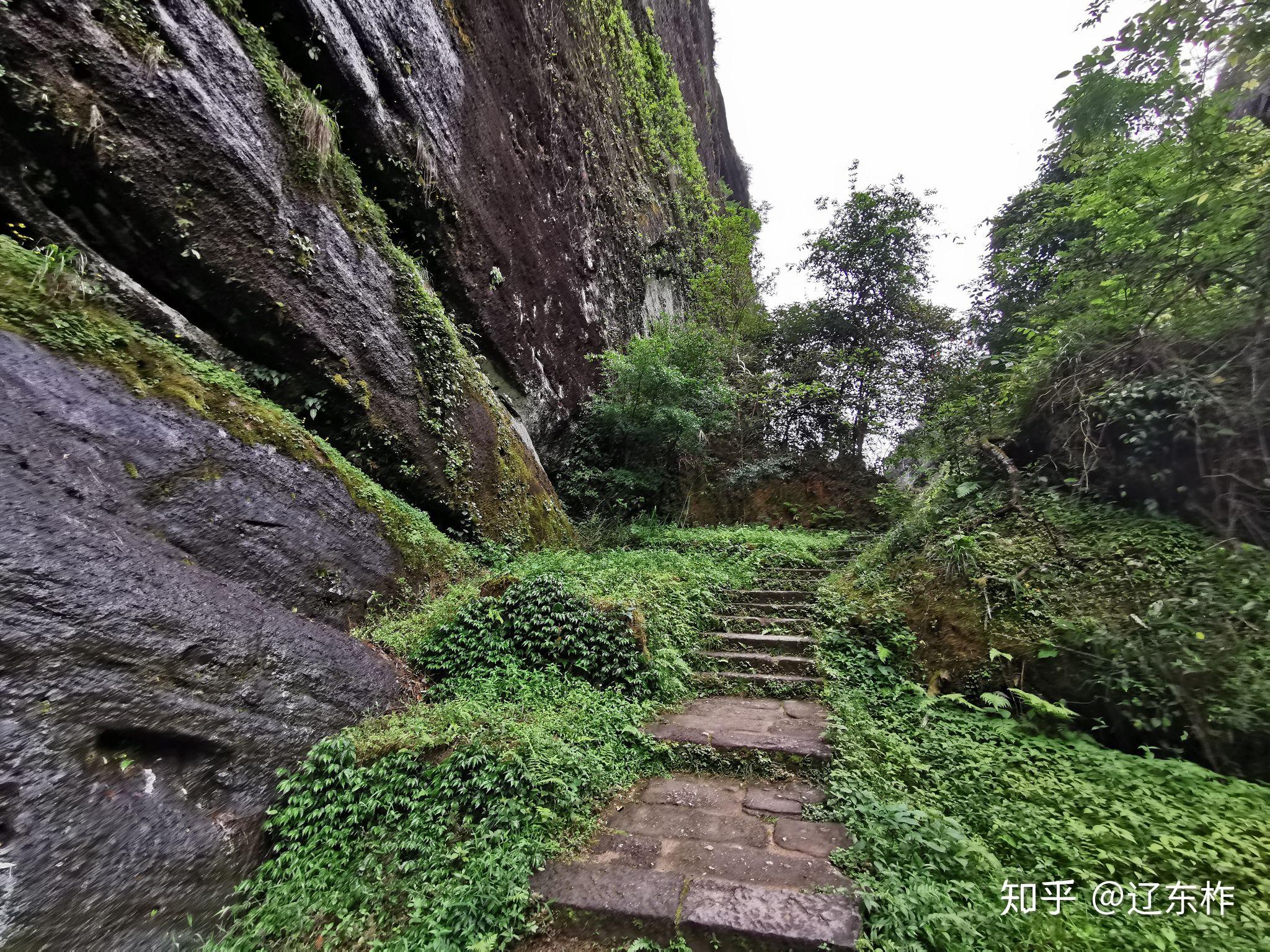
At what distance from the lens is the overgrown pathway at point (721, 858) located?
207 cm

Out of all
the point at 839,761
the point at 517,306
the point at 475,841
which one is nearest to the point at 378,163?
the point at 517,306

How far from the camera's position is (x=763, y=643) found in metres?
4.90

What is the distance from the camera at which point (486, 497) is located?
589cm

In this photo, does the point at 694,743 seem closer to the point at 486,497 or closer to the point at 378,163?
the point at 486,497

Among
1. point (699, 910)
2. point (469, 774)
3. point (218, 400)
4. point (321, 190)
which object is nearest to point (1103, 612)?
point (699, 910)

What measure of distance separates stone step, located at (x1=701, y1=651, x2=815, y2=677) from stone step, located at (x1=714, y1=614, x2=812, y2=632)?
1.72 ft

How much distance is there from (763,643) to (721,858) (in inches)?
102

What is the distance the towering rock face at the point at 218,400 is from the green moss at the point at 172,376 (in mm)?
20

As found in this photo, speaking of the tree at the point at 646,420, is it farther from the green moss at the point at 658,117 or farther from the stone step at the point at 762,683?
the stone step at the point at 762,683

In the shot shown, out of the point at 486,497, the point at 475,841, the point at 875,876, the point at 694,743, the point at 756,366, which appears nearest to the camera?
the point at 875,876

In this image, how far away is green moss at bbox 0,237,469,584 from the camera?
9.08ft

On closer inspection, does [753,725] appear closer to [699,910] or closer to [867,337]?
[699,910]

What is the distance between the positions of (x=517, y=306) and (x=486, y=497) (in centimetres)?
337

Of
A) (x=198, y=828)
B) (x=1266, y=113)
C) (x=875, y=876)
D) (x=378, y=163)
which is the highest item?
(x=1266, y=113)
